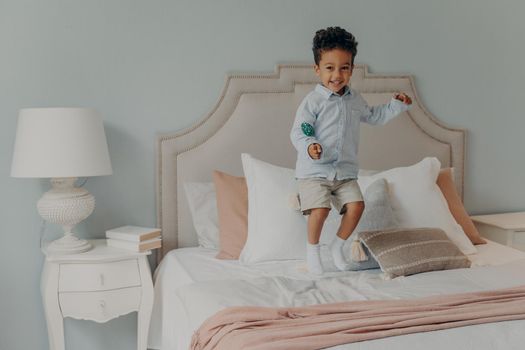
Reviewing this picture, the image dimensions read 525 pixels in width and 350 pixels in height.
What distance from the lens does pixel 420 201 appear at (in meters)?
2.85

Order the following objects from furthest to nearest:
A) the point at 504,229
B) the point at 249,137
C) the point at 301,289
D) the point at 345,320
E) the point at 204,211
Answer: the point at 504,229, the point at 249,137, the point at 204,211, the point at 301,289, the point at 345,320

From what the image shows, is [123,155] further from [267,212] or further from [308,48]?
[308,48]

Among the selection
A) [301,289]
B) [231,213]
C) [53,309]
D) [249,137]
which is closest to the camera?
[301,289]

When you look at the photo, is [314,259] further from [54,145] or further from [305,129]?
[54,145]

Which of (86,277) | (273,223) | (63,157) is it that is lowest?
(86,277)

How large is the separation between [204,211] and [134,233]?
0.36 m

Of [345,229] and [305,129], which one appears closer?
[305,129]

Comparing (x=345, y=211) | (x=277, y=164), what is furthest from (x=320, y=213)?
(x=277, y=164)

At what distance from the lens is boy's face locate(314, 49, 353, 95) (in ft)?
8.02

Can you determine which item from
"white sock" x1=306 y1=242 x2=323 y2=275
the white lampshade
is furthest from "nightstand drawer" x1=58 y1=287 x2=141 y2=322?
"white sock" x1=306 y1=242 x2=323 y2=275

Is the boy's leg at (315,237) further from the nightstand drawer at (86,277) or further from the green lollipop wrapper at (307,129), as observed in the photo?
the nightstand drawer at (86,277)

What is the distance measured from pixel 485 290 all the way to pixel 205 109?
1.52 metres

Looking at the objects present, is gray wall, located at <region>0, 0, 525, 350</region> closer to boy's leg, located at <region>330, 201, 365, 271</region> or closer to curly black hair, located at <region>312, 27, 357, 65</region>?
curly black hair, located at <region>312, 27, 357, 65</region>

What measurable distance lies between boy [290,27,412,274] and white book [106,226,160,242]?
26.4 inches
